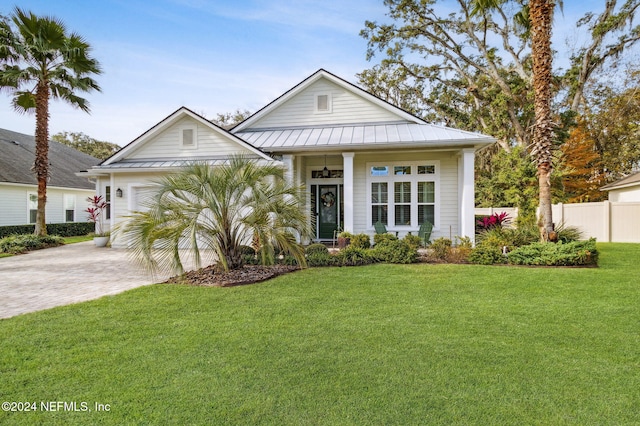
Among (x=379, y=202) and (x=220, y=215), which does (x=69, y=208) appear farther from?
(x=379, y=202)

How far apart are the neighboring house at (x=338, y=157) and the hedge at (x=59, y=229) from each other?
8.12 meters

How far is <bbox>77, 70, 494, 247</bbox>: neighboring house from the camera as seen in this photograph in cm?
1185

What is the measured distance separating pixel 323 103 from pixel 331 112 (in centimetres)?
51

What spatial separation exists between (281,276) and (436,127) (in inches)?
333

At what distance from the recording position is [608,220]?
14469 millimetres

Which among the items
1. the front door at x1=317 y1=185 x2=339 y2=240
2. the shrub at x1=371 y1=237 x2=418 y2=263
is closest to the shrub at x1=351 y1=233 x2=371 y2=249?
the shrub at x1=371 y1=237 x2=418 y2=263

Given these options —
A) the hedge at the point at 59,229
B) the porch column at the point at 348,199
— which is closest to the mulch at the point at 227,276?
the porch column at the point at 348,199

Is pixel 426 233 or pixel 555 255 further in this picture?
pixel 426 233

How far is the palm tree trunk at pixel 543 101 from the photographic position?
9469 mm

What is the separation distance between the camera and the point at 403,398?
283cm

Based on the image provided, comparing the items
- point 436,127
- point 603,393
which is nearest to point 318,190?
point 436,127

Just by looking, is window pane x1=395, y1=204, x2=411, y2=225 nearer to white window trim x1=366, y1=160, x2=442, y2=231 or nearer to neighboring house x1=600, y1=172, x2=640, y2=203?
white window trim x1=366, y1=160, x2=442, y2=231

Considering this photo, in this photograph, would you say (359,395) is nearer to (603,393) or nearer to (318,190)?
(603,393)

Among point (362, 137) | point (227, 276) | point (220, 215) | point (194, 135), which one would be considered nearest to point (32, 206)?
point (194, 135)
